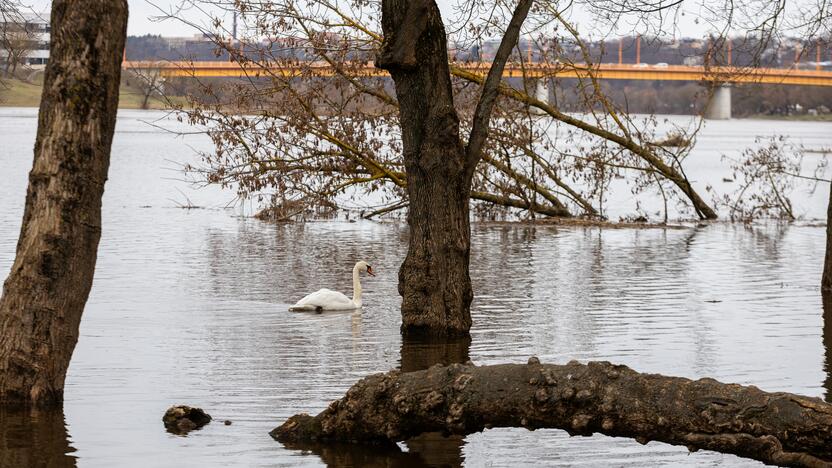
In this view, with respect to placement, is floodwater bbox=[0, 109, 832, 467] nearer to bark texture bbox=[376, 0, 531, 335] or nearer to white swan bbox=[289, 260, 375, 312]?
white swan bbox=[289, 260, 375, 312]

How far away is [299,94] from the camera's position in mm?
22281

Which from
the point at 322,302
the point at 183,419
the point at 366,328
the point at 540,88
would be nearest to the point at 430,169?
the point at 366,328


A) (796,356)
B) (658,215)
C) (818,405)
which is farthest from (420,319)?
(658,215)

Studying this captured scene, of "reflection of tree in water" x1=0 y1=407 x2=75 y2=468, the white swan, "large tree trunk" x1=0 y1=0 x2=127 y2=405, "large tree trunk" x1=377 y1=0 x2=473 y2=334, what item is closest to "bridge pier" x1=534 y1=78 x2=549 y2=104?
the white swan

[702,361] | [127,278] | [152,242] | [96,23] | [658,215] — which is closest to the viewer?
[96,23]

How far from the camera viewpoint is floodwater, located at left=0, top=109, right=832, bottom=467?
28.1 ft

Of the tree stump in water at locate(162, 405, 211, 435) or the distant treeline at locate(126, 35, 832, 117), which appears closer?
the tree stump in water at locate(162, 405, 211, 435)

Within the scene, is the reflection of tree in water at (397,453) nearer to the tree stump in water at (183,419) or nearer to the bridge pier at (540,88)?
the tree stump in water at (183,419)

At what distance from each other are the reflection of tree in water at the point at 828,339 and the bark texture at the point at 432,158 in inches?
140

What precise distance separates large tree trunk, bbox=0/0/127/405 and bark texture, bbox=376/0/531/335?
4015 millimetres

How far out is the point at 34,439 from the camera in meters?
8.44

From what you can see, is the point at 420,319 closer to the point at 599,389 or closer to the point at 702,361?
the point at 702,361

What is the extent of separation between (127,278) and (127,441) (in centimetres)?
1001

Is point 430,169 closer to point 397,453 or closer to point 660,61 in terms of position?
point 397,453
